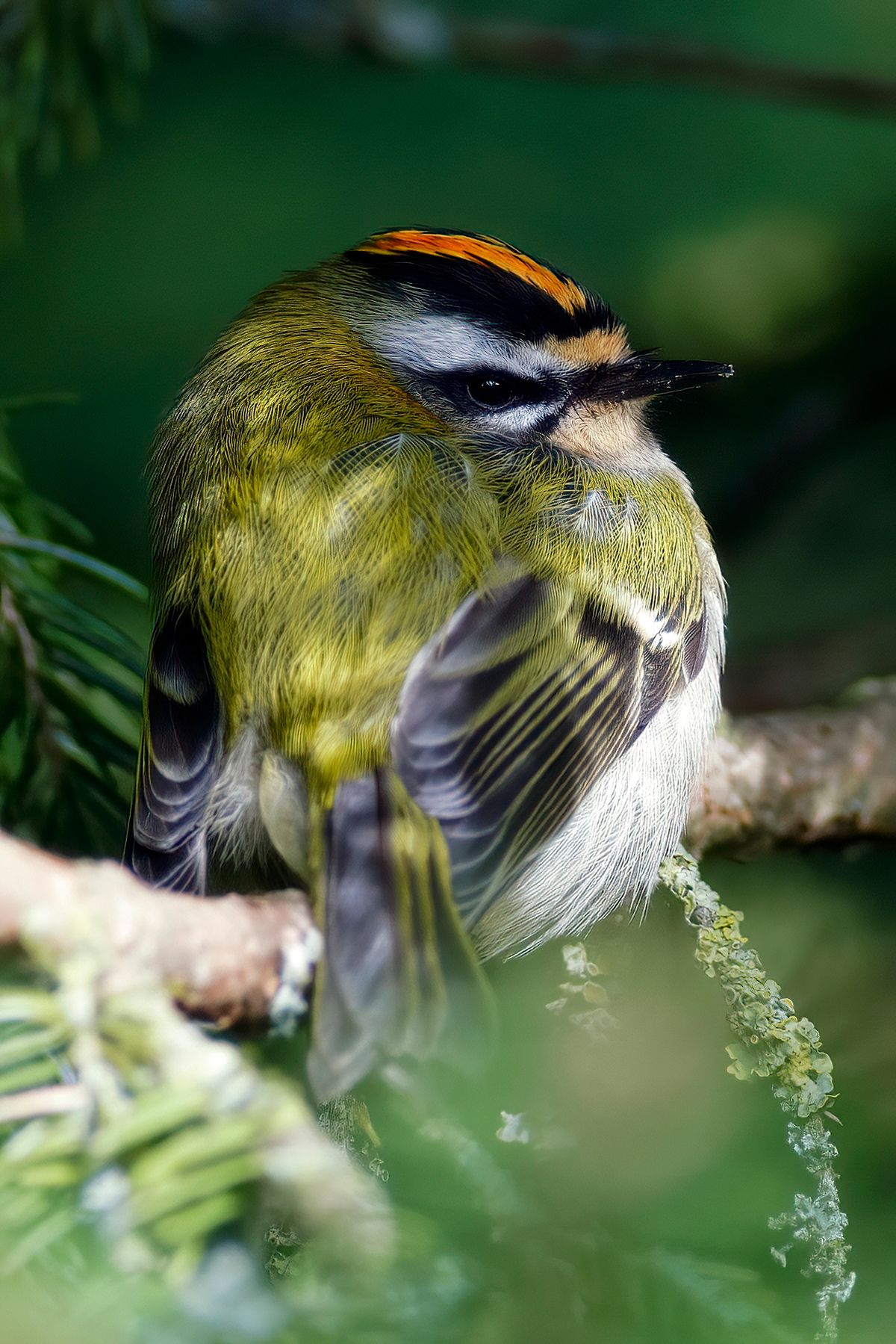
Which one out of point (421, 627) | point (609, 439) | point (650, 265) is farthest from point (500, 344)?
point (650, 265)

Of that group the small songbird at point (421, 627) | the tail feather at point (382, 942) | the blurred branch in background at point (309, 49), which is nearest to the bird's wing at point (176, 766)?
the small songbird at point (421, 627)

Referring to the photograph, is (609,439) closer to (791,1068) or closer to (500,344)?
(500,344)

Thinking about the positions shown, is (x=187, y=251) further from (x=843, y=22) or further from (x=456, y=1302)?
(x=456, y=1302)

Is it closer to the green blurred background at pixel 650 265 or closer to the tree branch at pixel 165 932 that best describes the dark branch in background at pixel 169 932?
the tree branch at pixel 165 932

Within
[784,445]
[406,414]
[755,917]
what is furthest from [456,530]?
[784,445]

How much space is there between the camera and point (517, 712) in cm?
101

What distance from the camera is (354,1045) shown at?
30.9 inches

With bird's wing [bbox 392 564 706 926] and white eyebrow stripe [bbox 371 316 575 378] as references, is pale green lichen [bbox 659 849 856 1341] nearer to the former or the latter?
bird's wing [bbox 392 564 706 926]

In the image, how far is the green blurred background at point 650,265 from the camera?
5.81 feet

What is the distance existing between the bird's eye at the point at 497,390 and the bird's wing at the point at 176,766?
405mm

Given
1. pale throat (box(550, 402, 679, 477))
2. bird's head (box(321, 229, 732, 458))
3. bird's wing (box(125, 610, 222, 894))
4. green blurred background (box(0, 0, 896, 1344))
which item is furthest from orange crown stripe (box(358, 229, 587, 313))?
bird's wing (box(125, 610, 222, 894))

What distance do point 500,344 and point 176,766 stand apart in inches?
22.4

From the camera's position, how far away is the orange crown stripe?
4.16 feet

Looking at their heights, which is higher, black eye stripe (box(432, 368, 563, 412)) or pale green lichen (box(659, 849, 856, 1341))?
black eye stripe (box(432, 368, 563, 412))
